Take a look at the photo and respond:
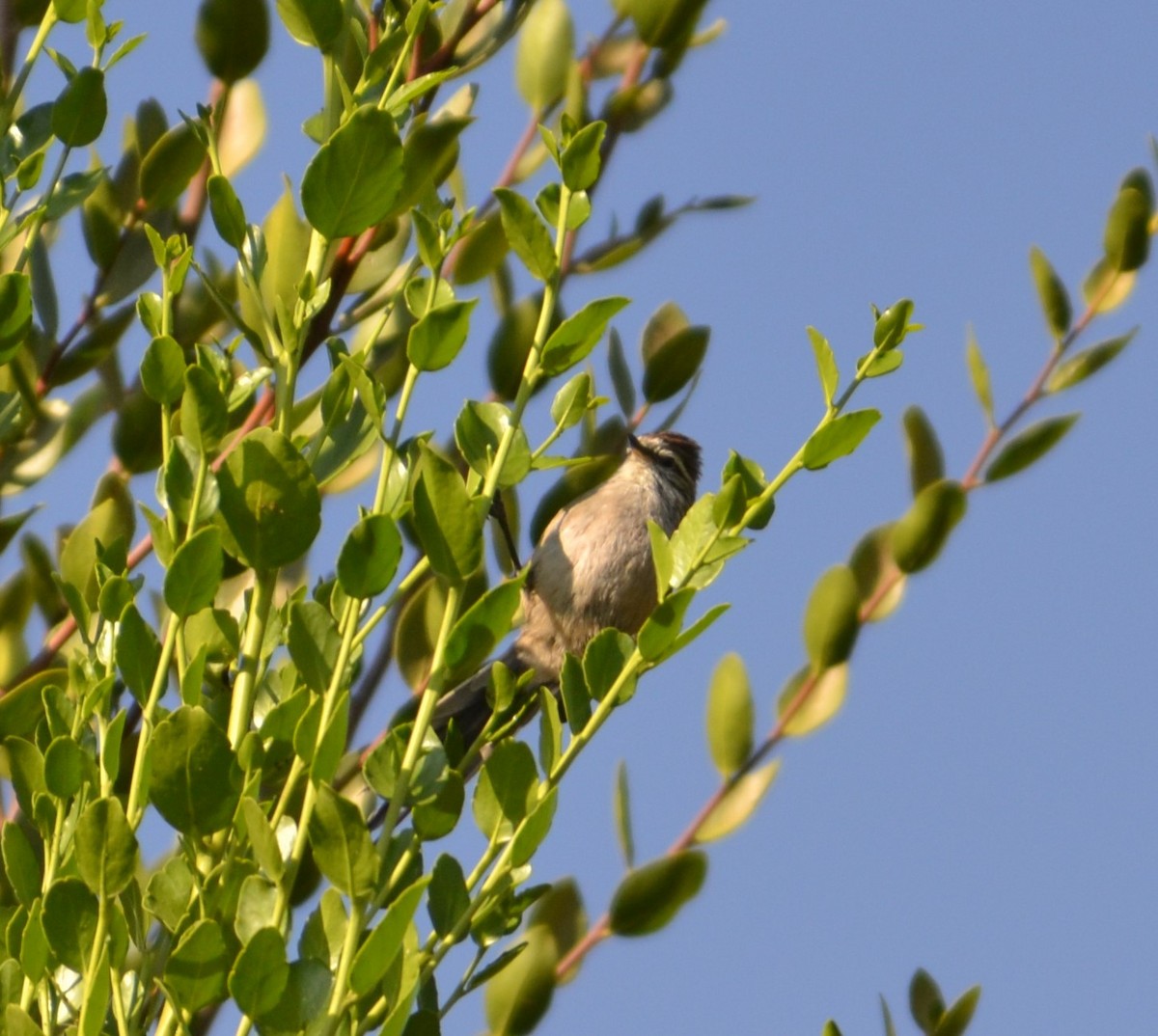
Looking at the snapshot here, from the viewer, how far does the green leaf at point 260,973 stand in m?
1.34

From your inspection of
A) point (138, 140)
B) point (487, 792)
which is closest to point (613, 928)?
point (487, 792)

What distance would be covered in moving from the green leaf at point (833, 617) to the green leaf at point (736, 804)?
16cm

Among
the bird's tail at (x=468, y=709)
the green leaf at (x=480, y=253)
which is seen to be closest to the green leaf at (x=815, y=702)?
the green leaf at (x=480, y=253)

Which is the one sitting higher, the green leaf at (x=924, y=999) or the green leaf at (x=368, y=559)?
the green leaf at (x=368, y=559)

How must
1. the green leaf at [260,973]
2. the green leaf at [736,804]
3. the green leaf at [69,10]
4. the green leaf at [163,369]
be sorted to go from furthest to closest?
the green leaf at [736,804]
the green leaf at [69,10]
the green leaf at [163,369]
the green leaf at [260,973]

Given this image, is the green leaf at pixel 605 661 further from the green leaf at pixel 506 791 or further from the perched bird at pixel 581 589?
the perched bird at pixel 581 589

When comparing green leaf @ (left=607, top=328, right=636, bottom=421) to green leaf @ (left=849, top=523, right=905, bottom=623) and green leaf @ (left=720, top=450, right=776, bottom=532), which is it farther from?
green leaf @ (left=720, top=450, right=776, bottom=532)

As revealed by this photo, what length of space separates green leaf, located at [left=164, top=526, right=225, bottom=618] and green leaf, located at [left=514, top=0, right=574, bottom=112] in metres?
1.37

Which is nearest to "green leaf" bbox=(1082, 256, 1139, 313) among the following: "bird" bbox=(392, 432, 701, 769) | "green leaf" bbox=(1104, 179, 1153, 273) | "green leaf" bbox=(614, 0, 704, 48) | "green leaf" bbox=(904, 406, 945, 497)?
"green leaf" bbox=(1104, 179, 1153, 273)

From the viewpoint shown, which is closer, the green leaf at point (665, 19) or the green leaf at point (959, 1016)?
the green leaf at point (959, 1016)

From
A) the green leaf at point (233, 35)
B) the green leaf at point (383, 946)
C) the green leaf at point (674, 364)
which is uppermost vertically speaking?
the green leaf at point (233, 35)

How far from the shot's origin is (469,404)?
1.61m

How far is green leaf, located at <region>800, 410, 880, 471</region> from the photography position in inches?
62.9

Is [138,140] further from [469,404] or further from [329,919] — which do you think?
[329,919]
